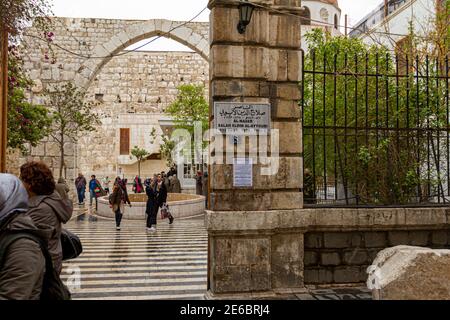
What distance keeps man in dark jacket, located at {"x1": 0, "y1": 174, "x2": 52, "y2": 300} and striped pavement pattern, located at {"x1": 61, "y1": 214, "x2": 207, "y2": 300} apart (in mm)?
3761

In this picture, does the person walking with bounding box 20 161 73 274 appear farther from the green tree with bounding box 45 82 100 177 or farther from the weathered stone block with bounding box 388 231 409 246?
the green tree with bounding box 45 82 100 177

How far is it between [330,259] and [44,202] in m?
3.68

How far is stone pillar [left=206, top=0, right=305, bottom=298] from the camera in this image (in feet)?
17.4

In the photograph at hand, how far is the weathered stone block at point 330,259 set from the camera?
5766mm

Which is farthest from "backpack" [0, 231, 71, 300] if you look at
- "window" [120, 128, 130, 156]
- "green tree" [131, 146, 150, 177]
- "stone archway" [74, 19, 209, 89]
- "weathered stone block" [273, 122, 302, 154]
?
"window" [120, 128, 130, 156]

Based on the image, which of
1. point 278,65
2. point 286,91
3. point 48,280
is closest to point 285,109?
point 286,91

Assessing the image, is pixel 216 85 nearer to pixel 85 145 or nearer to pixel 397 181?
pixel 397 181

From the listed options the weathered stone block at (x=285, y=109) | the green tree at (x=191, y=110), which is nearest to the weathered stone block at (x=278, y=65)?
the weathered stone block at (x=285, y=109)

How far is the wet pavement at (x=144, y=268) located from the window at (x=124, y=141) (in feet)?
70.4

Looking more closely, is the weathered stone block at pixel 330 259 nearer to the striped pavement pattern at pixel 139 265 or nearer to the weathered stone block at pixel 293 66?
the striped pavement pattern at pixel 139 265

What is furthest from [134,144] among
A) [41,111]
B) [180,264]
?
[180,264]

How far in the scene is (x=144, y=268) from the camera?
7.61 metres

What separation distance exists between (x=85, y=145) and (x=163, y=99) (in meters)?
6.67

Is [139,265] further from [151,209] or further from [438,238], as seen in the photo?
[151,209]
